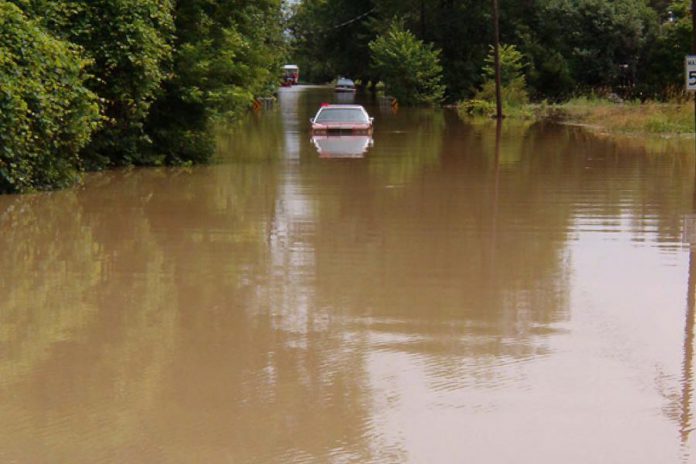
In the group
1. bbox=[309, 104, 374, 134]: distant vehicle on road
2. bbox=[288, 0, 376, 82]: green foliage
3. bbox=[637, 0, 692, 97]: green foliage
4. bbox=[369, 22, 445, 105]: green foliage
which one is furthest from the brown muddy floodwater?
bbox=[288, 0, 376, 82]: green foliage

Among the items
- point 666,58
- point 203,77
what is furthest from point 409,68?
point 203,77

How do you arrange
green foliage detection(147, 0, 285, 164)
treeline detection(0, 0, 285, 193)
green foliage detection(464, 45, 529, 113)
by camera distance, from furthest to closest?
1. green foliage detection(464, 45, 529, 113)
2. green foliage detection(147, 0, 285, 164)
3. treeline detection(0, 0, 285, 193)

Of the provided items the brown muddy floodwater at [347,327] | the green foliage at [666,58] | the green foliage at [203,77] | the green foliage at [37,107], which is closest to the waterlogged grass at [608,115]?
the green foliage at [666,58]

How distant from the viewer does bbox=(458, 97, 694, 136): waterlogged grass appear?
34188 millimetres

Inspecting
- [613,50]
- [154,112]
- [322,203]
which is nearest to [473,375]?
[322,203]

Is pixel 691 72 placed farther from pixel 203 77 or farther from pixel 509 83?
pixel 509 83

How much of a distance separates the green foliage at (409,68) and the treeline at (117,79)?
39.1 metres

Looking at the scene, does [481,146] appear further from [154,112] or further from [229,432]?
[229,432]

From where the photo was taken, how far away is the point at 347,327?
27.8ft

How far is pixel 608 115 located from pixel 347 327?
119 ft

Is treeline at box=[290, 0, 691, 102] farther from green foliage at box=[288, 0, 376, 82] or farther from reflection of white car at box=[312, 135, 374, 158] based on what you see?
reflection of white car at box=[312, 135, 374, 158]

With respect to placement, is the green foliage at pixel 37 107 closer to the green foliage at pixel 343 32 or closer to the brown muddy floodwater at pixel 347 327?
the brown muddy floodwater at pixel 347 327

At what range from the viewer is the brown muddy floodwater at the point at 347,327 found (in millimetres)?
6039

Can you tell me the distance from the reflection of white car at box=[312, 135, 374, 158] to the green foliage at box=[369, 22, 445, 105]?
3434 centimetres
